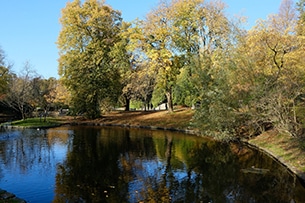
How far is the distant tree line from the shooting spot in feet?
74.0

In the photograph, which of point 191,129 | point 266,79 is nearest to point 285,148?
point 266,79

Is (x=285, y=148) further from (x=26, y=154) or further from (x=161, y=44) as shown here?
(x=161, y=44)

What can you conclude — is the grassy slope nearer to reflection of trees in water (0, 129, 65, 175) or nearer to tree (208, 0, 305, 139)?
tree (208, 0, 305, 139)

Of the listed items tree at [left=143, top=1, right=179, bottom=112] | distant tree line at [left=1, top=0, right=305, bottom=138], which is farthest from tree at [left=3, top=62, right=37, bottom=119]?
tree at [left=143, top=1, right=179, bottom=112]

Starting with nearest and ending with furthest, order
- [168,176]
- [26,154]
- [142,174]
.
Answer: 1. [168,176]
2. [142,174]
3. [26,154]

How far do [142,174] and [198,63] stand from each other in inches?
698

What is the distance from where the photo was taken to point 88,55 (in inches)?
1812

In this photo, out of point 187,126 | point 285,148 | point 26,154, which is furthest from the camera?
point 187,126

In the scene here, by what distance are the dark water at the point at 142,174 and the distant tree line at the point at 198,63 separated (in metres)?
3.74

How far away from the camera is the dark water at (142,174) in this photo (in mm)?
12555

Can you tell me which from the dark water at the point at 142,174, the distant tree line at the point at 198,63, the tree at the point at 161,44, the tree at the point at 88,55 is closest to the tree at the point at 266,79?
the distant tree line at the point at 198,63

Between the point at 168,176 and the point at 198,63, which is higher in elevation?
the point at 198,63

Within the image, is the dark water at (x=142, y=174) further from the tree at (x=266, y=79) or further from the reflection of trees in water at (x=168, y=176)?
the tree at (x=266, y=79)

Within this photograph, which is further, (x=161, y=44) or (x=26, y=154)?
(x=161, y=44)
